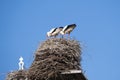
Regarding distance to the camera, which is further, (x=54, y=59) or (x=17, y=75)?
(x=17, y=75)

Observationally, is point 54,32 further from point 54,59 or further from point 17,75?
point 17,75

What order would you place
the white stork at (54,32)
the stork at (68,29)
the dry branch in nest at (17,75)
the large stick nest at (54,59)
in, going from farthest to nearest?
the white stork at (54,32) < the stork at (68,29) < the dry branch in nest at (17,75) < the large stick nest at (54,59)

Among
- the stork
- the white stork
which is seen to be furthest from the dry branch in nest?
the stork

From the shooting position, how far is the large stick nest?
283 inches

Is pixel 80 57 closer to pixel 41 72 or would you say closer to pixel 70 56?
pixel 70 56

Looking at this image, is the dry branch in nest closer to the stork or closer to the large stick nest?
the large stick nest

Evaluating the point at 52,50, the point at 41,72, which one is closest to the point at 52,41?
the point at 52,50

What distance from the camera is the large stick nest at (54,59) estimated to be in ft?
23.6

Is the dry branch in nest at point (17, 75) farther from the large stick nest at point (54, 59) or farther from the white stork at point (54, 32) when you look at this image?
the white stork at point (54, 32)

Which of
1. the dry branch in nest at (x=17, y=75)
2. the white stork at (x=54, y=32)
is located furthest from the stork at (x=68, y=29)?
the dry branch in nest at (x=17, y=75)

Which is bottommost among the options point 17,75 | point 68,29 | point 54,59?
point 54,59

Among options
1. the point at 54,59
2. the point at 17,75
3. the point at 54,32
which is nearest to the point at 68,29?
the point at 54,32

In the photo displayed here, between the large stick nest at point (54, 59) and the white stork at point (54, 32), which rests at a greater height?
the white stork at point (54, 32)

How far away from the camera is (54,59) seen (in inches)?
288
